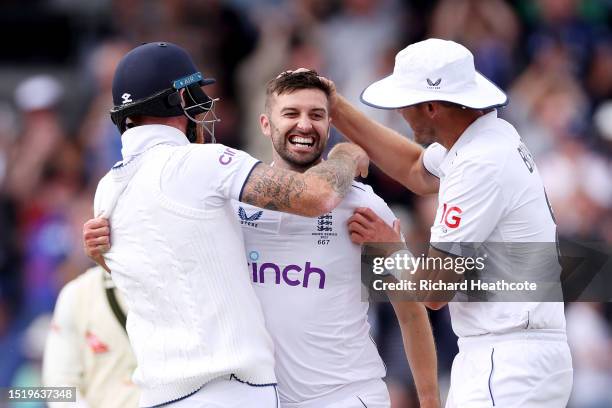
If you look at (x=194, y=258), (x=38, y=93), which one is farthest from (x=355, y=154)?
(x=38, y=93)

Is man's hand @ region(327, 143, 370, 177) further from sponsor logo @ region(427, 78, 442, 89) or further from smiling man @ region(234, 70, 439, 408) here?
sponsor logo @ region(427, 78, 442, 89)

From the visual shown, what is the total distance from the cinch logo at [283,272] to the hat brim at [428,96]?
2.96 ft

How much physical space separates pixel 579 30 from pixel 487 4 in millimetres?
950

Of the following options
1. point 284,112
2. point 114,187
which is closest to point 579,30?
point 284,112

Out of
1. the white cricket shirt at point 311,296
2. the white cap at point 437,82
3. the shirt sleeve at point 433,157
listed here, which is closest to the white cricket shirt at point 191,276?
the white cricket shirt at point 311,296

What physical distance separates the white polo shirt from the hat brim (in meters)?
0.12

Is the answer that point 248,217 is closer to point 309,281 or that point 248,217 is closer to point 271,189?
point 309,281

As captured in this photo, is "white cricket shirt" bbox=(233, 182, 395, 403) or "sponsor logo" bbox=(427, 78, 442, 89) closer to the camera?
"sponsor logo" bbox=(427, 78, 442, 89)

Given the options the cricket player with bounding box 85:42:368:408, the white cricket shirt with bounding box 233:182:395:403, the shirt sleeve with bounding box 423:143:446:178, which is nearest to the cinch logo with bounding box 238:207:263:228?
the white cricket shirt with bounding box 233:182:395:403

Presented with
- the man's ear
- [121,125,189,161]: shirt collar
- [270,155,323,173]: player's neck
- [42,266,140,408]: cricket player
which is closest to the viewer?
[121,125,189,161]: shirt collar

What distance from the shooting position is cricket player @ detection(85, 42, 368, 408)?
619 centimetres

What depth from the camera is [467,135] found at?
661 cm

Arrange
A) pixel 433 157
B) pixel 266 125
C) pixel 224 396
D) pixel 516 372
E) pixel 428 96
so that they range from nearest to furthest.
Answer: pixel 224 396 < pixel 516 372 < pixel 428 96 < pixel 266 125 < pixel 433 157

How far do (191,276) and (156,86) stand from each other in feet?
3.21
